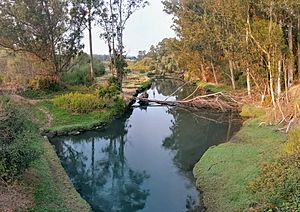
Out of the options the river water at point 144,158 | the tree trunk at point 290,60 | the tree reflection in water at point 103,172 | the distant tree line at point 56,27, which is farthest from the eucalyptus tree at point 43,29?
the tree trunk at point 290,60

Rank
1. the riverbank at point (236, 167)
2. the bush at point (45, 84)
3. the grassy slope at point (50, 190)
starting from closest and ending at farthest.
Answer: the grassy slope at point (50, 190) → the riverbank at point (236, 167) → the bush at point (45, 84)

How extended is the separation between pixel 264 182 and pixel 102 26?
27793mm

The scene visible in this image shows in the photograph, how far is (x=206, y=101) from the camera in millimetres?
29266

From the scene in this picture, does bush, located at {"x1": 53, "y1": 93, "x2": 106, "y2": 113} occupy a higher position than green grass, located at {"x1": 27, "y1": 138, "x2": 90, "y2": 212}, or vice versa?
bush, located at {"x1": 53, "y1": 93, "x2": 106, "y2": 113}

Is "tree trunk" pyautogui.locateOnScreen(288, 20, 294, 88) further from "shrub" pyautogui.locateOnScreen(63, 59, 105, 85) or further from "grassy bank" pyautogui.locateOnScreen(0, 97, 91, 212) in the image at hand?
"shrub" pyautogui.locateOnScreen(63, 59, 105, 85)

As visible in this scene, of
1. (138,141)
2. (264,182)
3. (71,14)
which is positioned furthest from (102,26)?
(264,182)

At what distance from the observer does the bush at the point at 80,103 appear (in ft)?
84.6

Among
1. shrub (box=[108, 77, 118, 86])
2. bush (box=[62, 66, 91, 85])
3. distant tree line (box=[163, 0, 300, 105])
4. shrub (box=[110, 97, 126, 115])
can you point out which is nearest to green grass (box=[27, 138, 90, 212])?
shrub (box=[110, 97, 126, 115])

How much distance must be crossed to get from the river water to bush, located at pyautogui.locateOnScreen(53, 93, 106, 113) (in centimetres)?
196

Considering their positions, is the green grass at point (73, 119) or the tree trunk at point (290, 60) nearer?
the green grass at point (73, 119)

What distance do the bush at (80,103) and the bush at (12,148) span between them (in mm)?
12947

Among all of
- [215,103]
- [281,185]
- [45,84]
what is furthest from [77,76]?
[281,185]

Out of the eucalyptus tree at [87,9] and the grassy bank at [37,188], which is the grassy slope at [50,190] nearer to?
the grassy bank at [37,188]

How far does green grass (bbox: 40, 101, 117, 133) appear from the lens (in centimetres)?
2317
